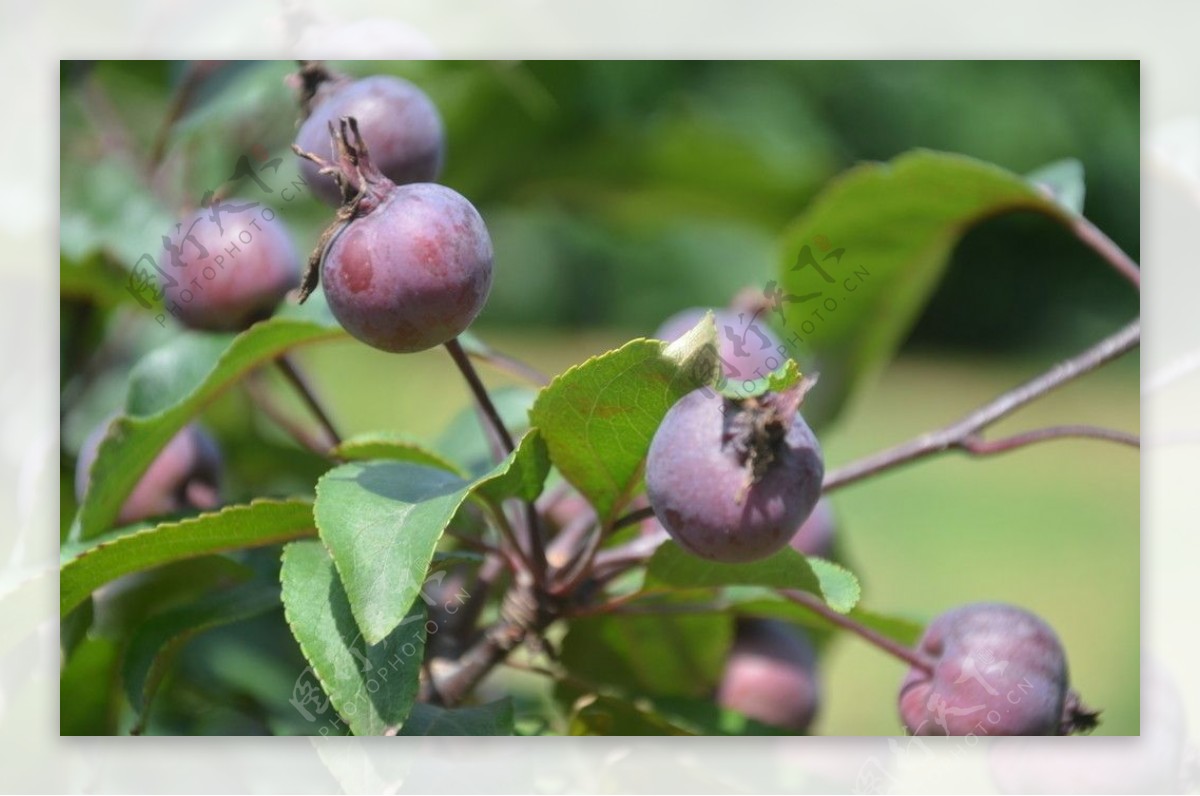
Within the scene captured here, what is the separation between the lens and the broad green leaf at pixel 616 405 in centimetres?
72

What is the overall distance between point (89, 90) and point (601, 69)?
536 mm

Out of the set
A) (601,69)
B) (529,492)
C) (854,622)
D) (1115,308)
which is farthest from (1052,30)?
(1115,308)

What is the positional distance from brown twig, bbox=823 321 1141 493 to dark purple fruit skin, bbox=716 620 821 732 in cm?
16

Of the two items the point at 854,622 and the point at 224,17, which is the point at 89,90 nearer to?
the point at 224,17

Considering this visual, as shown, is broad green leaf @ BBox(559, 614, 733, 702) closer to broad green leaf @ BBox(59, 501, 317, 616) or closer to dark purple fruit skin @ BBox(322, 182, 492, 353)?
broad green leaf @ BBox(59, 501, 317, 616)

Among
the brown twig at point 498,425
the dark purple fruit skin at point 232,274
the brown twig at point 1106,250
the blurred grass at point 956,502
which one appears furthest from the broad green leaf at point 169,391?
the blurred grass at point 956,502

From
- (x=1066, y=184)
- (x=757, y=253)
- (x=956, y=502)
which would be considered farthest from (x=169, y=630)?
(x=956, y=502)

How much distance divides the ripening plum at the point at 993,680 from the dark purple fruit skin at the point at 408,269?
0.40 meters

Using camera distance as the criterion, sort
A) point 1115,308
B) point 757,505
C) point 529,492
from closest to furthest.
A: point 757,505 → point 529,492 → point 1115,308

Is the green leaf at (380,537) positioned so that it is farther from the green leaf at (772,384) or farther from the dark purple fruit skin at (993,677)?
the dark purple fruit skin at (993,677)

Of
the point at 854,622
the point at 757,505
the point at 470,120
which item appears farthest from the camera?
the point at 470,120

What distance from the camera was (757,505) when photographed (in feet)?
2.21

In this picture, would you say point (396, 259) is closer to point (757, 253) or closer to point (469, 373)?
point (469, 373)

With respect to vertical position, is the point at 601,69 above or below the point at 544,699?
above
